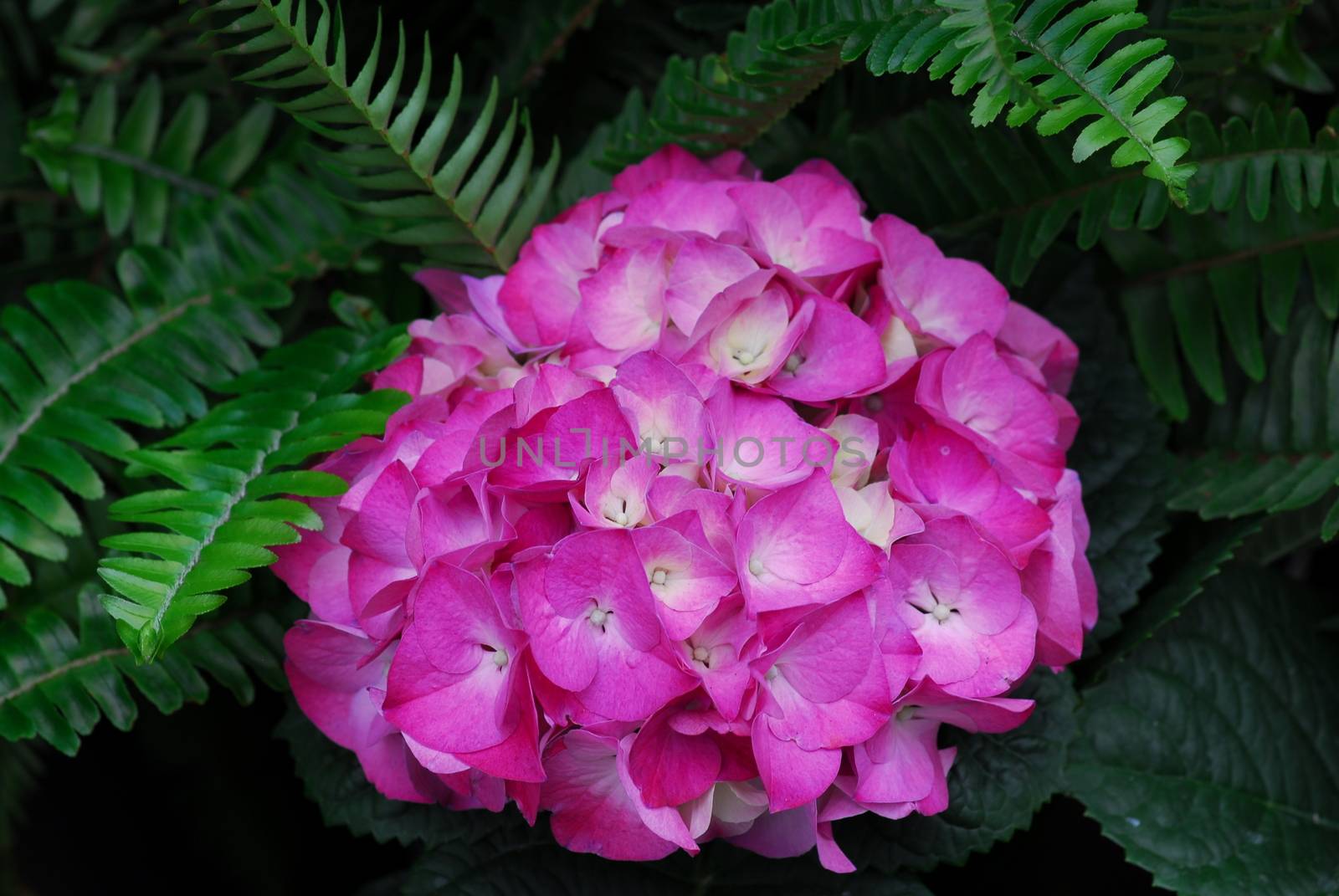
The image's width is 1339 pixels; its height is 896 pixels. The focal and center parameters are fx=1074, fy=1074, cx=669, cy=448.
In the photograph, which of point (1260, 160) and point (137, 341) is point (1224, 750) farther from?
point (137, 341)

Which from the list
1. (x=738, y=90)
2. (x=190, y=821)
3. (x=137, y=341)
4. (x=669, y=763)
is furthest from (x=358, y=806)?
(x=190, y=821)

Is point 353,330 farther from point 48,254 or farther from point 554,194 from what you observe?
point 48,254

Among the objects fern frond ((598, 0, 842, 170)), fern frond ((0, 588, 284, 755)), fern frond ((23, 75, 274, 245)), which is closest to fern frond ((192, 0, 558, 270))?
fern frond ((598, 0, 842, 170))

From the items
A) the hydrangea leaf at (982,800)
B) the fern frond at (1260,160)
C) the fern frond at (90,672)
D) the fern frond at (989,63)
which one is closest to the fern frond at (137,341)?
the fern frond at (90,672)

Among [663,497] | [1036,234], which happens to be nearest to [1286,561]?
[1036,234]

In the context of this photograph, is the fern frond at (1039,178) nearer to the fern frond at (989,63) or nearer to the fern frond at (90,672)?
the fern frond at (989,63)
